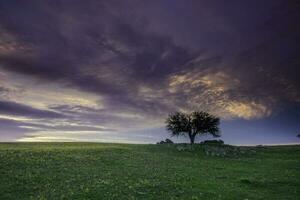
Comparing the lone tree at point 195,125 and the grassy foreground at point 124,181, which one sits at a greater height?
the lone tree at point 195,125

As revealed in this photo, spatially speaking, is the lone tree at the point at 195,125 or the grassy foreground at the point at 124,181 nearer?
the grassy foreground at the point at 124,181

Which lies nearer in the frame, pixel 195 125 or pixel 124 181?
pixel 124 181

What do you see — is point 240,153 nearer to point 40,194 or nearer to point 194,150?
point 194,150

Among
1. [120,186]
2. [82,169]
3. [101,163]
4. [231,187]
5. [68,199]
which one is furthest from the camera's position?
[101,163]

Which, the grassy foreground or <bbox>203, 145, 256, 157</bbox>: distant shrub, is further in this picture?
<bbox>203, 145, 256, 157</bbox>: distant shrub

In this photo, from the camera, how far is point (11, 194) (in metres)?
27.1

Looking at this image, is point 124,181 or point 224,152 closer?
point 124,181

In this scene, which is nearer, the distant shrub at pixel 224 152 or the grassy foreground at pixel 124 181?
the grassy foreground at pixel 124 181

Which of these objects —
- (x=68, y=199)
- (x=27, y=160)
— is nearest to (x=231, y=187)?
(x=68, y=199)

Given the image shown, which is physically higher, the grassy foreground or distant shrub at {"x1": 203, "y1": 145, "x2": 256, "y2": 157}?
distant shrub at {"x1": 203, "y1": 145, "x2": 256, "y2": 157}

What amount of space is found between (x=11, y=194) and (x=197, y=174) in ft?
68.0

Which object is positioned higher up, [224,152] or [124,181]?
[224,152]

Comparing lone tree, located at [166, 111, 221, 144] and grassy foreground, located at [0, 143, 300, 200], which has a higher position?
lone tree, located at [166, 111, 221, 144]

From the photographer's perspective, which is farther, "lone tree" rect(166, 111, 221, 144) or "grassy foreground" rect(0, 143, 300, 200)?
"lone tree" rect(166, 111, 221, 144)
